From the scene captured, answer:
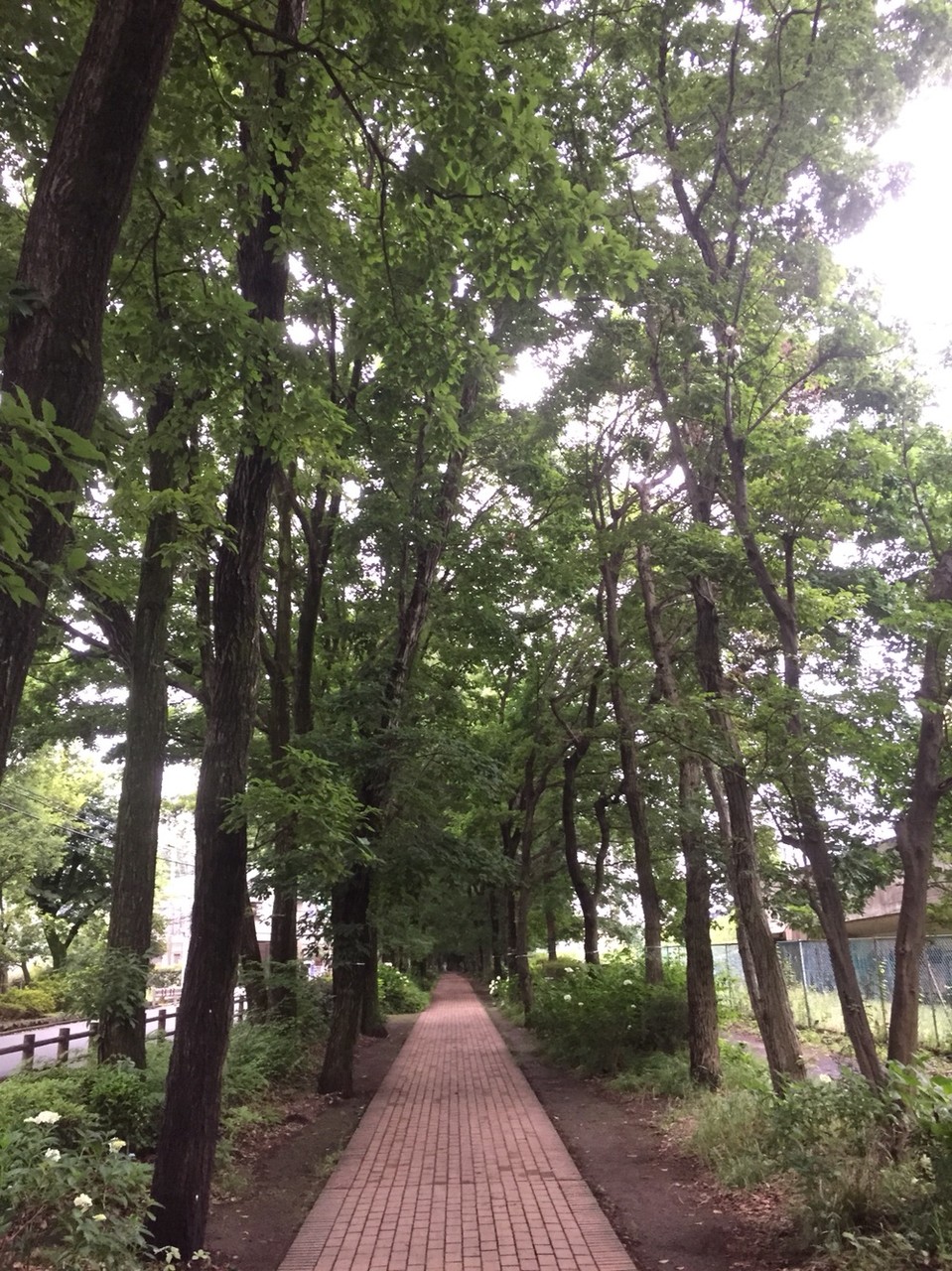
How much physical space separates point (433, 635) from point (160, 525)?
8.23 m

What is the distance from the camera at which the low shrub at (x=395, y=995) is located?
27.1m

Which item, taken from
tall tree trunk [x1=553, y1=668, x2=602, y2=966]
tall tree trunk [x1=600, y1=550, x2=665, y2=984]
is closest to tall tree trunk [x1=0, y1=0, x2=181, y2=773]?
tall tree trunk [x1=600, y1=550, x2=665, y2=984]

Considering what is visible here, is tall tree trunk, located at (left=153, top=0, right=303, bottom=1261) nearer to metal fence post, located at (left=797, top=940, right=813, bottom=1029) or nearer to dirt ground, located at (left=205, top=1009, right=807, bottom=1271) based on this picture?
dirt ground, located at (left=205, top=1009, right=807, bottom=1271)

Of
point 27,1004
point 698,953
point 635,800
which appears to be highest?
point 635,800

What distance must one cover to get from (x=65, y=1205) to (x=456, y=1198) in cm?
320

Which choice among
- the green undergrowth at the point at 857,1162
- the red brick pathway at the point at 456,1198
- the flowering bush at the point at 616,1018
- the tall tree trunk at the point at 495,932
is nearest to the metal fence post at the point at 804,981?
the flowering bush at the point at 616,1018

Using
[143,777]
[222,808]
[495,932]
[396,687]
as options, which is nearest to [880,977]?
[396,687]

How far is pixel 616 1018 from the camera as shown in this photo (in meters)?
12.6

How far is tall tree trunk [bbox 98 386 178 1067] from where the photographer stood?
834cm

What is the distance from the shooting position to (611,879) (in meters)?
26.2

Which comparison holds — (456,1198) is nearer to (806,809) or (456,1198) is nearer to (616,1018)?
(806,809)

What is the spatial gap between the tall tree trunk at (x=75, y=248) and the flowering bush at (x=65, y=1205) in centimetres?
311

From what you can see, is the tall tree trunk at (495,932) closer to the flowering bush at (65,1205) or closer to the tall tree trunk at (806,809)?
the tall tree trunk at (806,809)

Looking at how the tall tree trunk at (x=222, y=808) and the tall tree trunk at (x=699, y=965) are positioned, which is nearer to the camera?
the tall tree trunk at (x=222, y=808)
